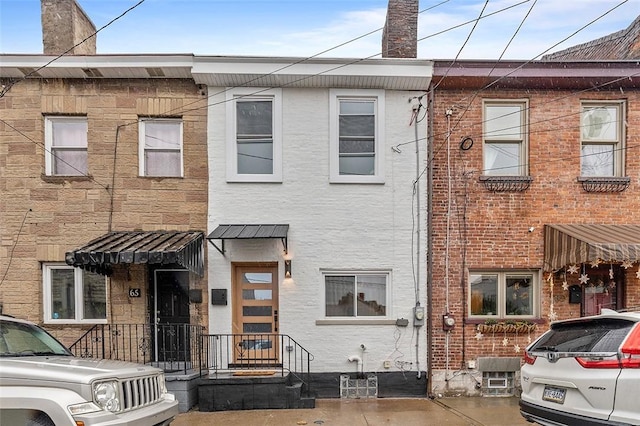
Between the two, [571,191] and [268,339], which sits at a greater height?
[571,191]

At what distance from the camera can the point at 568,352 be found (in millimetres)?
4375

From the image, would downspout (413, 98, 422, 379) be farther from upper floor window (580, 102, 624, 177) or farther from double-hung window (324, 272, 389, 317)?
upper floor window (580, 102, 624, 177)

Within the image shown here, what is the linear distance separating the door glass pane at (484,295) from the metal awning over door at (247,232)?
3.98 m

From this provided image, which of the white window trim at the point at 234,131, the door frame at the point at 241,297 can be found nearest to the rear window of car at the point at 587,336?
the door frame at the point at 241,297

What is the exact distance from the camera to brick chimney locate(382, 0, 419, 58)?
808 centimetres

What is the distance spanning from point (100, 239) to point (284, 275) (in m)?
3.59

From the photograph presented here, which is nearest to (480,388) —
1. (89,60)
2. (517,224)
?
(517,224)

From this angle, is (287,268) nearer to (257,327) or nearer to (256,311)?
(256,311)

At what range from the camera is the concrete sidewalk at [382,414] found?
6.06 metres

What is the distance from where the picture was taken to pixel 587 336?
4430 millimetres

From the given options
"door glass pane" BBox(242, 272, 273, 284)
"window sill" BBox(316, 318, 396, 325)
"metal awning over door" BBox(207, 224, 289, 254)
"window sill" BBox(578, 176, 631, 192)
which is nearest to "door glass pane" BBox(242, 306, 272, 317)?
"door glass pane" BBox(242, 272, 273, 284)

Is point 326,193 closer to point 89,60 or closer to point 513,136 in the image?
point 513,136

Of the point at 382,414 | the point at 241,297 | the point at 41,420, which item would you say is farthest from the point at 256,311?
the point at 41,420

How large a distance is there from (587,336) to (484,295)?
3.35 meters
